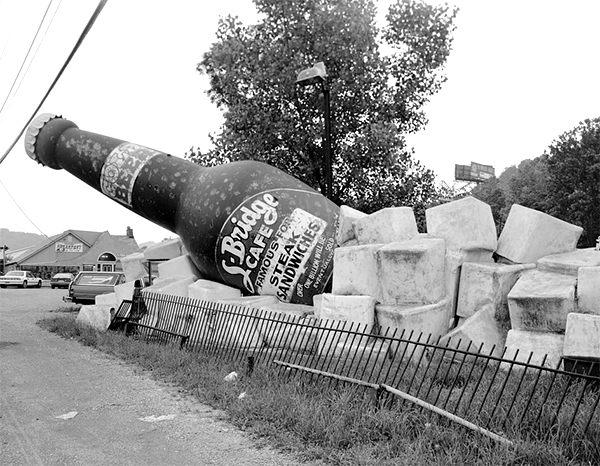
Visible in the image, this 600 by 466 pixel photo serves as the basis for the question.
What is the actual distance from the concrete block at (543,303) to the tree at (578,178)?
36916 mm

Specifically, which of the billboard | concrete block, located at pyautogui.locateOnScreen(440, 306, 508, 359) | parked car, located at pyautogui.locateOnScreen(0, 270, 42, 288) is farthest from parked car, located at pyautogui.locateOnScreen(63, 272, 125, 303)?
the billboard

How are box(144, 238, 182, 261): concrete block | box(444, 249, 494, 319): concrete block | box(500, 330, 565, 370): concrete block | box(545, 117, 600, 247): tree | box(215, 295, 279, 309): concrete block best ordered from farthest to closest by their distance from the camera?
box(545, 117, 600, 247): tree
box(144, 238, 182, 261): concrete block
box(215, 295, 279, 309): concrete block
box(444, 249, 494, 319): concrete block
box(500, 330, 565, 370): concrete block

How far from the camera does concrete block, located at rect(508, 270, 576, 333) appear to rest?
6332 millimetres

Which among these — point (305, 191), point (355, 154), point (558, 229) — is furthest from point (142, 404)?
point (355, 154)

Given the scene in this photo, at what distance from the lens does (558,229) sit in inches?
309

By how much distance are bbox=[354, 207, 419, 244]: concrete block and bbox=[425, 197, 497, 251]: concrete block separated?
0.46 meters

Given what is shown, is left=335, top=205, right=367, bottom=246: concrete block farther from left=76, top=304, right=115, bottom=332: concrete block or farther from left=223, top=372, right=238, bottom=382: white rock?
left=76, top=304, right=115, bottom=332: concrete block

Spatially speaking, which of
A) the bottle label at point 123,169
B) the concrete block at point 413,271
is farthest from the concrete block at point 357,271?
the bottle label at point 123,169

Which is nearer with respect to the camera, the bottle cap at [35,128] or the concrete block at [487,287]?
the concrete block at [487,287]

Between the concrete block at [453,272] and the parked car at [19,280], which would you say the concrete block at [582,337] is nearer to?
the concrete block at [453,272]

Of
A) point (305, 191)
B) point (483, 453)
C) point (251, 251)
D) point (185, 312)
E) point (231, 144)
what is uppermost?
point (231, 144)

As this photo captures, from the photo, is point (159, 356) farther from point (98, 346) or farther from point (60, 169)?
point (60, 169)

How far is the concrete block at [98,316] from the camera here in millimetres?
11844

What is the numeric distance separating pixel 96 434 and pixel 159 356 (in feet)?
10.2
